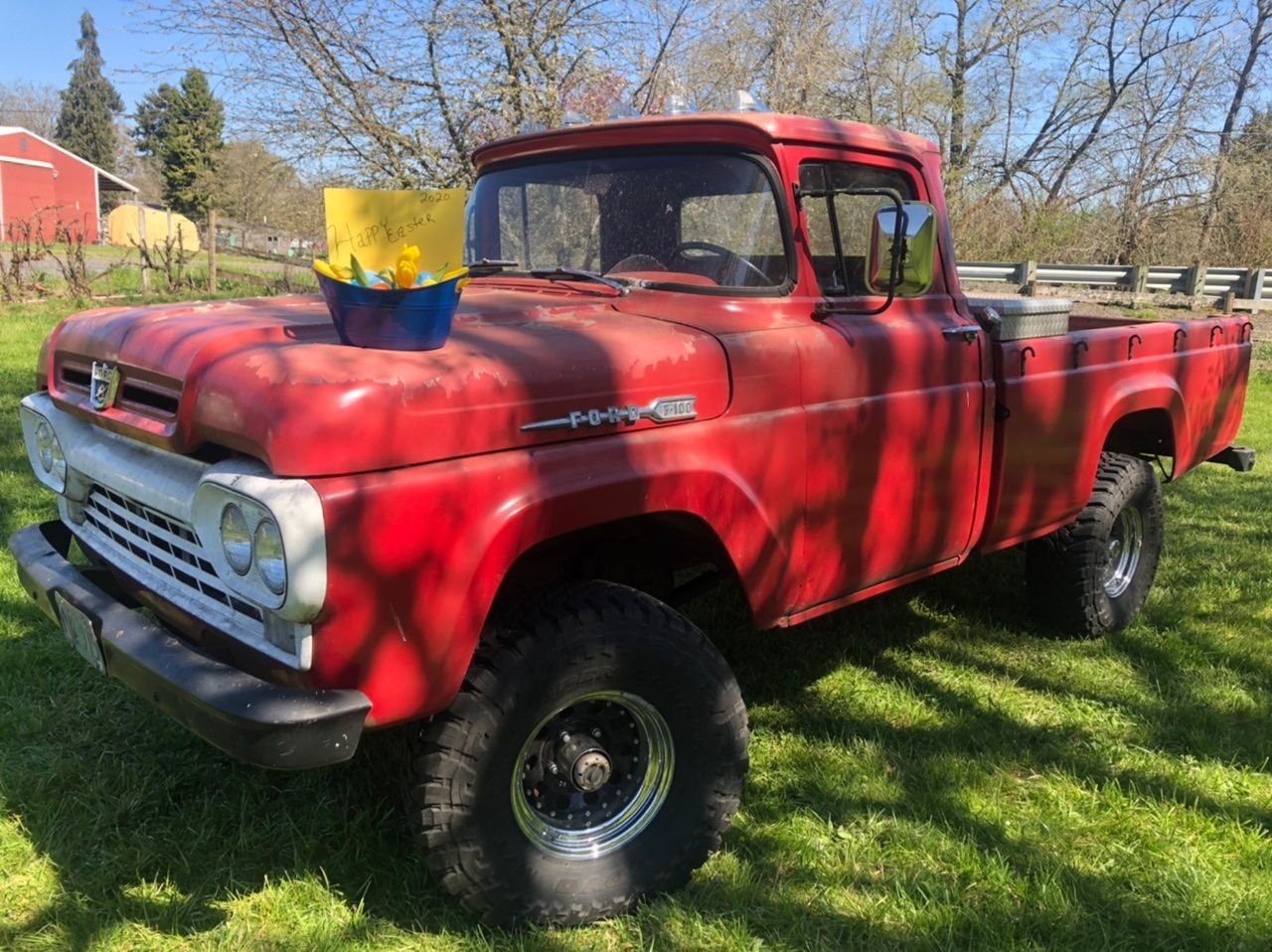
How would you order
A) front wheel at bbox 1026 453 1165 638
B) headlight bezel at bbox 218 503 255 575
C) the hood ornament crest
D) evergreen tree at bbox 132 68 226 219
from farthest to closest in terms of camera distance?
evergreen tree at bbox 132 68 226 219, front wheel at bbox 1026 453 1165 638, the hood ornament crest, headlight bezel at bbox 218 503 255 575

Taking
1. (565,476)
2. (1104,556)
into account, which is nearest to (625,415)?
(565,476)

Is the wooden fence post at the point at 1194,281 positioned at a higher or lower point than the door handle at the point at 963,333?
higher

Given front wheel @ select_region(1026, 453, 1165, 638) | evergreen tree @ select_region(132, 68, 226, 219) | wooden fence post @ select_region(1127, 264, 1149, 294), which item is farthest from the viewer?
evergreen tree @ select_region(132, 68, 226, 219)

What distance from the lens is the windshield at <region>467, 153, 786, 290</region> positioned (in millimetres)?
2965

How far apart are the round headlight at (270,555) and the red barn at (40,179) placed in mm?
47033

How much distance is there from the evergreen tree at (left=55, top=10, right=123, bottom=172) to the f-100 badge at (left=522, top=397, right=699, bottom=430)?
247ft

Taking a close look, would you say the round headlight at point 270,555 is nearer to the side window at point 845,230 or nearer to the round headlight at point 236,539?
the round headlight at point 236,539

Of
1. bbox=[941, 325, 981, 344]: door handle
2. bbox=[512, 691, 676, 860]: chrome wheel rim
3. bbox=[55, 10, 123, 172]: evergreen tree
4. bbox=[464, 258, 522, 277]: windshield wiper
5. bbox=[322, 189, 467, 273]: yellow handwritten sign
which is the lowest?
bbox=[512, 691, 676, 860]: chrome wheel rim

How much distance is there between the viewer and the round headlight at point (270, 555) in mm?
1939

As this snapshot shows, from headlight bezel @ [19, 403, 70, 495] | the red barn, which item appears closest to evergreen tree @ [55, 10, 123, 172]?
the red barn

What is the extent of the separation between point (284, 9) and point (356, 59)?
650mm

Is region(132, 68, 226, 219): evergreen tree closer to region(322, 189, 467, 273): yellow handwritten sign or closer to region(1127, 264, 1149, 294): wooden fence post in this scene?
region(1127, 264, 1149, 294): wooden fence post

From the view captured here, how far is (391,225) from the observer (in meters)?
3.10

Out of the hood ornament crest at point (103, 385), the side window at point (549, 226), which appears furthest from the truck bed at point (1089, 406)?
the hood ornament crest at point (103, 385)
